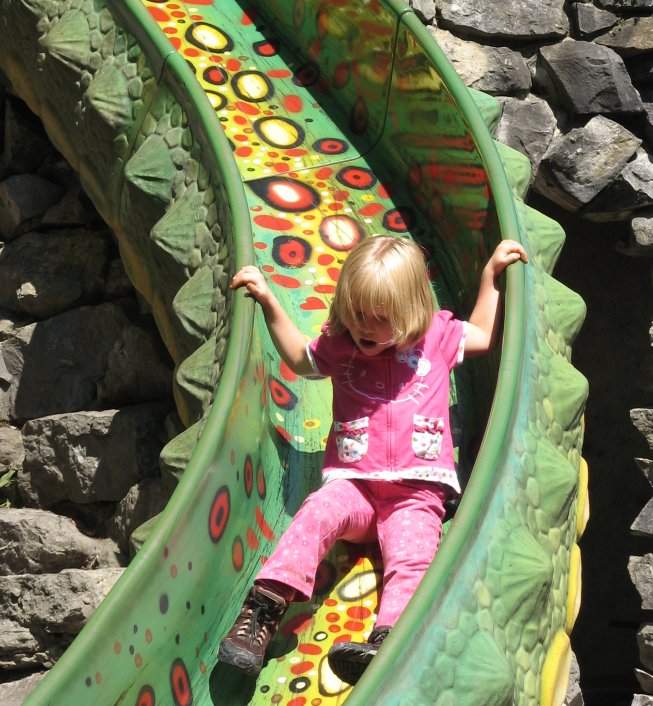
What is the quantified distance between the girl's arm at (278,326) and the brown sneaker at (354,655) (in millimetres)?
611

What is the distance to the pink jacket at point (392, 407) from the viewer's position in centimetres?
245

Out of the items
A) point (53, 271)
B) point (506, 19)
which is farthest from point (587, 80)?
point (53, 271)

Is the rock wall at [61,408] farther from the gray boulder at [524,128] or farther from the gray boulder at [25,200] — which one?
the gray boulder at [524,128]

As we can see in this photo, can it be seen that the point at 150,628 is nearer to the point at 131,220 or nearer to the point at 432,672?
the point at 432,672

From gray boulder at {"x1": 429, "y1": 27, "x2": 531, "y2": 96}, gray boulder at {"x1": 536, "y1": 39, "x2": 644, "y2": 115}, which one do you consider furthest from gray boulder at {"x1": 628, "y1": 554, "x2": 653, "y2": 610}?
gray boulder at {"x1": 429, "y1": 27, "x2": 531, "y2": 96}

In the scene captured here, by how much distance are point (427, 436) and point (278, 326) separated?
1.26 ft

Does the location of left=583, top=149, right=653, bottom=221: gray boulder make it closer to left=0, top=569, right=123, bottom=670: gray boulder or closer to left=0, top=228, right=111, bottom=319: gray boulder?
left=0, top=228, right=111, bottom=319: gray boulder

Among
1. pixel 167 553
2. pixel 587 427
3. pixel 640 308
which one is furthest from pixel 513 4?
pixel 167 553

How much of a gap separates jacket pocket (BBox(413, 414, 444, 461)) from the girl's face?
15 cm

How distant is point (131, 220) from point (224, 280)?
665mm

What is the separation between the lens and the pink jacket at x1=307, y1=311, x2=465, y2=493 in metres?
2.45

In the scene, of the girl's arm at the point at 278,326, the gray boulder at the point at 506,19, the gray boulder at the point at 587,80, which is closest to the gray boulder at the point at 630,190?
the gray boulder at the point at 587,80

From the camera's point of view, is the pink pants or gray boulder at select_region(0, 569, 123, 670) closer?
the pink pants

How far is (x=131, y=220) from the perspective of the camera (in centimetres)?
331
